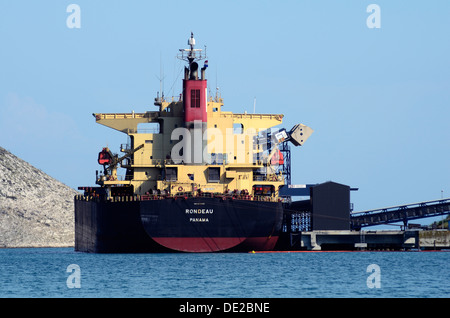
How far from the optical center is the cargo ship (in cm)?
7938

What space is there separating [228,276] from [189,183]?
23.5 metres

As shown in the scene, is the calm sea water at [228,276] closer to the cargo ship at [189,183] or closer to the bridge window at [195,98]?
the cargo ship at [189,183]

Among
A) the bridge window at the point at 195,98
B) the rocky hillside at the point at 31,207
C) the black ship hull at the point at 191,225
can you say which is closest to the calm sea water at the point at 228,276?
the black ship hull at the point at 191,225

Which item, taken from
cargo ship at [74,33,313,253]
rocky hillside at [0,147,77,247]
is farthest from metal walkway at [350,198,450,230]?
rocky hillside at [0,147,77,247]

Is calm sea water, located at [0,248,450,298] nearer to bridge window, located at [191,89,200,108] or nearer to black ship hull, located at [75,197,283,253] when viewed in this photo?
black ship hull, located at [75,197,283,253]

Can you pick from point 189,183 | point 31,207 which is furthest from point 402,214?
point 31,207

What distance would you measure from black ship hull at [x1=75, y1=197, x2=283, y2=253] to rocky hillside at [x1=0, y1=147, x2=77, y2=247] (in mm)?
70332

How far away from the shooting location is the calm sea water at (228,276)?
2068 inches

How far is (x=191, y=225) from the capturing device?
260ft

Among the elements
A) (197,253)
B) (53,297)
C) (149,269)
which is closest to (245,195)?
(197,253)

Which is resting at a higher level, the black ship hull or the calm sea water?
the black ship hull

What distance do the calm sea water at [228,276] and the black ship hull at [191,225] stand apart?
140 centimetres

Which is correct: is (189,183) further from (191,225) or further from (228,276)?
(228,276)

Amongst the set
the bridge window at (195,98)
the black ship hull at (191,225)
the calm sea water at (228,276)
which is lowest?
the calm sea water at (228,276)
